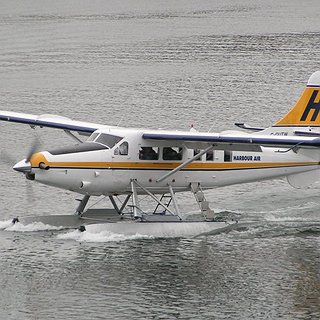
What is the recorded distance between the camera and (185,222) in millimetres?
30703

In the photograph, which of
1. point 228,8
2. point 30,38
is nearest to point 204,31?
point 30,38

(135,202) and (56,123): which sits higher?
(56,123)

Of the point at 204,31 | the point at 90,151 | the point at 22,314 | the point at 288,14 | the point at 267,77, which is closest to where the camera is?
the point at 22,314

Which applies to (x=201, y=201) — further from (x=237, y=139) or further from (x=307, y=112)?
(x=307, y=112)

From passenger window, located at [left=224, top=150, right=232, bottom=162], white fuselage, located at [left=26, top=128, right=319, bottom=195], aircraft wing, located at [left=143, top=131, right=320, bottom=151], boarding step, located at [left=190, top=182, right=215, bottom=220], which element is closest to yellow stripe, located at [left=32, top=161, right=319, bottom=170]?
white fuselage, located at [left=26, top=128, right=319, bottom=195]

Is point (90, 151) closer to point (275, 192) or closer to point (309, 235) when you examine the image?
point (309, 235)

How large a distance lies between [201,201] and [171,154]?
167 centimetres

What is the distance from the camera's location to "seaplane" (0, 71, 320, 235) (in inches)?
1160

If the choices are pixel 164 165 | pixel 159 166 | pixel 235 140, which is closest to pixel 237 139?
pixel 235 140

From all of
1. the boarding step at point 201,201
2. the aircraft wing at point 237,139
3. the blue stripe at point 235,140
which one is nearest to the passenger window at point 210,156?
the boarding step at point 201,201

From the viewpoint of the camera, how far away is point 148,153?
100ft

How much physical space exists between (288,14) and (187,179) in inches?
3898

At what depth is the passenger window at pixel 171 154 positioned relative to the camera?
30.9 metres

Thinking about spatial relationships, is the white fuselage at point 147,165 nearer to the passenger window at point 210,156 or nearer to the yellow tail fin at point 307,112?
the passenger window at point 210,156
